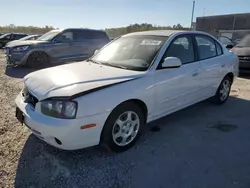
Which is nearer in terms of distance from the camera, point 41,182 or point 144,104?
point 41,182

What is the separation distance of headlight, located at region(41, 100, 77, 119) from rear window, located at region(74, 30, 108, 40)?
8406mm

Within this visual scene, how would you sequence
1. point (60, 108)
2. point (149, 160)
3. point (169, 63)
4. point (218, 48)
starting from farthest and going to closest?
point (218, 48), point (169, 63), point (149, 160), point (60, 108)

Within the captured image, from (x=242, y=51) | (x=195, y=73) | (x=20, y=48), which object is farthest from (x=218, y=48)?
(x=20, y=48)

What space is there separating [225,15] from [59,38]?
34862mm

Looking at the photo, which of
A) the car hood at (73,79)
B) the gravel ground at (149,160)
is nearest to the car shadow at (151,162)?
the gravel ground at (149,160)

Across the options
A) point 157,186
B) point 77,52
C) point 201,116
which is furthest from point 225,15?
point 157,186

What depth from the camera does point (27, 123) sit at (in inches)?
114

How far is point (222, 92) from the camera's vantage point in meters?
5.25

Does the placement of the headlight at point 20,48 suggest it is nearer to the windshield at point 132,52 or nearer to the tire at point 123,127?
the windshield at point 132,52

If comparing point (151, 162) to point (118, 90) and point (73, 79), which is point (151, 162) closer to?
point (118, 90)

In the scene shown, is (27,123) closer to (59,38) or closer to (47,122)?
(47,122)

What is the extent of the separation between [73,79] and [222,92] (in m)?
3.59

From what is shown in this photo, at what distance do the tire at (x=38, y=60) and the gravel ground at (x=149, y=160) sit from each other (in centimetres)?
580

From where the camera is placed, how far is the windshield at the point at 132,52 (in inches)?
138
